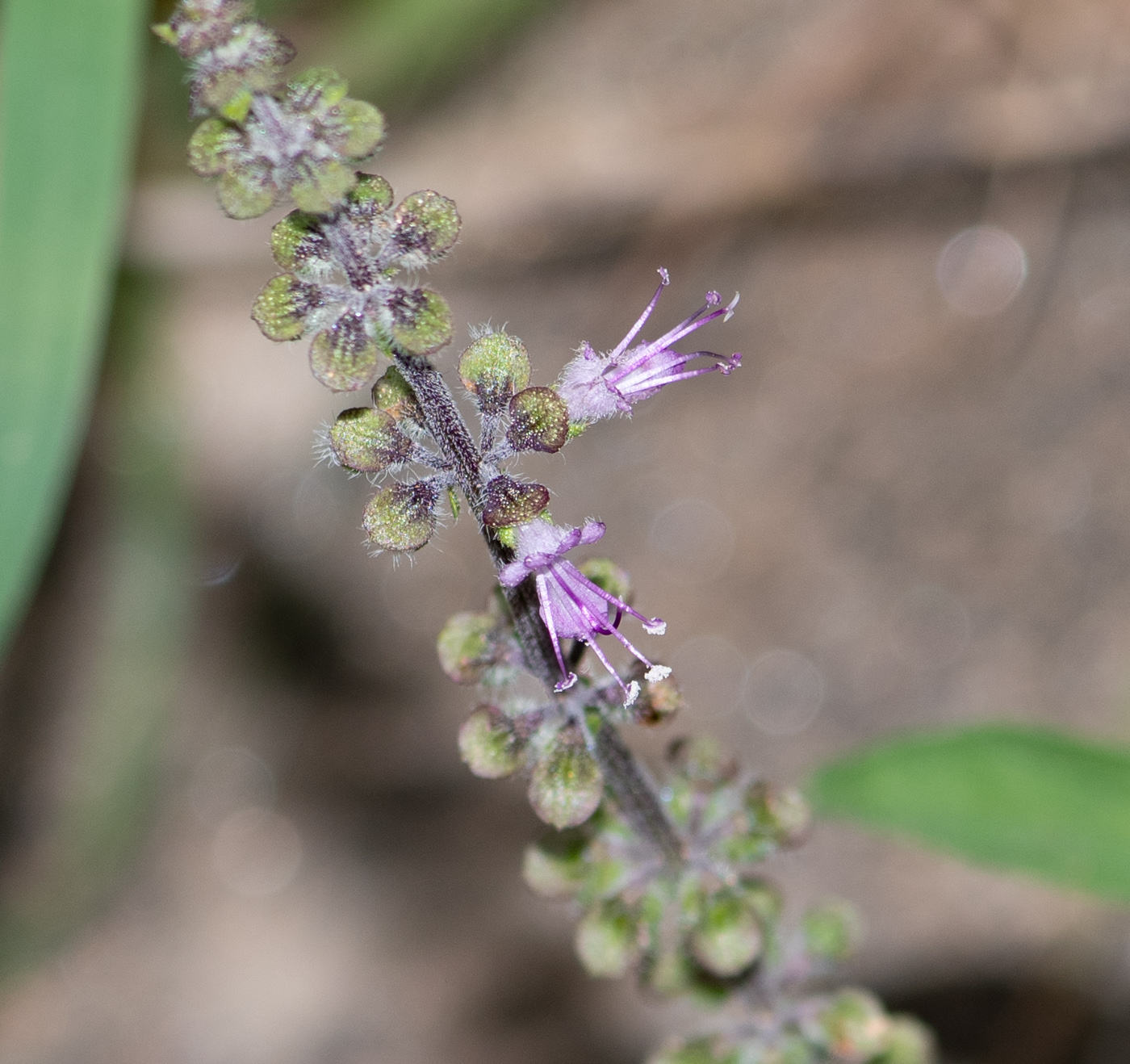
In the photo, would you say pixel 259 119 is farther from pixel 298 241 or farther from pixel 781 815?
pixel 781 815

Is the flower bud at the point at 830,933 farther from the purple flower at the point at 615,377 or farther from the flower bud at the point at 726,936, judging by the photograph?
the purple flower at the point at 615,377

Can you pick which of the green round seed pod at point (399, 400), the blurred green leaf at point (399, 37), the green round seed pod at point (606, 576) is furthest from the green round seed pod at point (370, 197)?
the blurred green leaf at point (399, 37)

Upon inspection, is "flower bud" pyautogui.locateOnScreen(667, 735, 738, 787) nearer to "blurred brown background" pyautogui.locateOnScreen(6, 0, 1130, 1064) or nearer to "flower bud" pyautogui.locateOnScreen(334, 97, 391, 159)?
"flower bud" pyautogui.locateOnScreen(334, 97, 391, 159)

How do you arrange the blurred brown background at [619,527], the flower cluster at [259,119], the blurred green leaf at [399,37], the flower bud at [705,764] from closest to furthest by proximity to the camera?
1. the flower cluster at [259,119]
2. the flower bud at [705,764]
3. the blurred brown background at [619,527]
4. the blurred green leaf at [399,37]

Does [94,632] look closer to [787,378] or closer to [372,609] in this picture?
[372,609]

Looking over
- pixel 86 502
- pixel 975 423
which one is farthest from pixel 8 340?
pixel 975 423

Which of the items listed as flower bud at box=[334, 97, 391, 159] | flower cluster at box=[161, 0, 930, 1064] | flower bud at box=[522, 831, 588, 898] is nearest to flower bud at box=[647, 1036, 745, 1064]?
A: flower cluster at box=[161, 0, 930, 1064]
